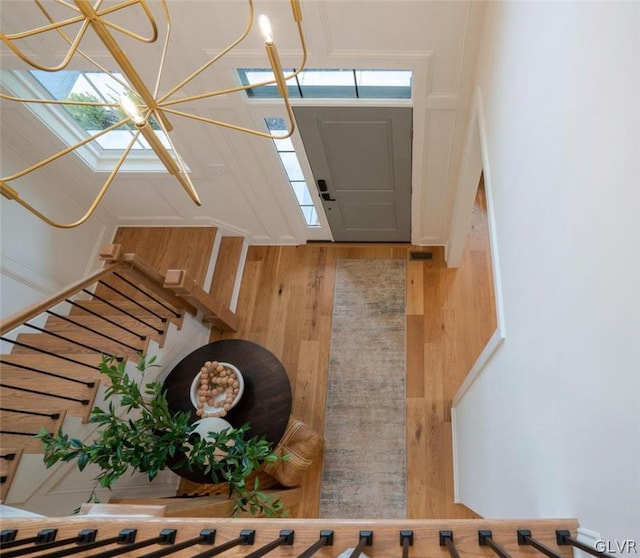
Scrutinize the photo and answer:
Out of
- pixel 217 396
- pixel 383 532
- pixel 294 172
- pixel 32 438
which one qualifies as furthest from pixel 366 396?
pixel 32 438

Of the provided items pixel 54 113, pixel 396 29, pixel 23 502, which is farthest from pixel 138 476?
Result: pixel 396 29

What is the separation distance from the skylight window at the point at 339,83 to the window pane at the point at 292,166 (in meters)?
0.57

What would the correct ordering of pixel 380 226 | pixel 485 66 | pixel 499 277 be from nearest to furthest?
pixel 499 277 < pixel 485 66 < pixel 380 226

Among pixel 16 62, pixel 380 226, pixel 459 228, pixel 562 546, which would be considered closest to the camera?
pixel 562 546

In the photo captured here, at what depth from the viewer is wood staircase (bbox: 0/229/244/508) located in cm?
198

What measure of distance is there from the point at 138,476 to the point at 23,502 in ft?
2.44

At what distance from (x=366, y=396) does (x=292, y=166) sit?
1.98m

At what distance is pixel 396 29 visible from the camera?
2.01 m

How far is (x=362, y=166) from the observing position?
2859 mm

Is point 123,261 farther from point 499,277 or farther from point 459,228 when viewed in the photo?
point 459,228

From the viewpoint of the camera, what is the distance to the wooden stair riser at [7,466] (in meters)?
1.82

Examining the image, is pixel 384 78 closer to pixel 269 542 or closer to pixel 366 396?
pixel 366 396

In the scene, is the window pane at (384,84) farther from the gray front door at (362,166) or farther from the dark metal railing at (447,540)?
the dark metal railing at (447,540)

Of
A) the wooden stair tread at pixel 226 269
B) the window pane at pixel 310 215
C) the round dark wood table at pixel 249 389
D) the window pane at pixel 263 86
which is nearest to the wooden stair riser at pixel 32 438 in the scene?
the round dark wood table at pixel 249 389
